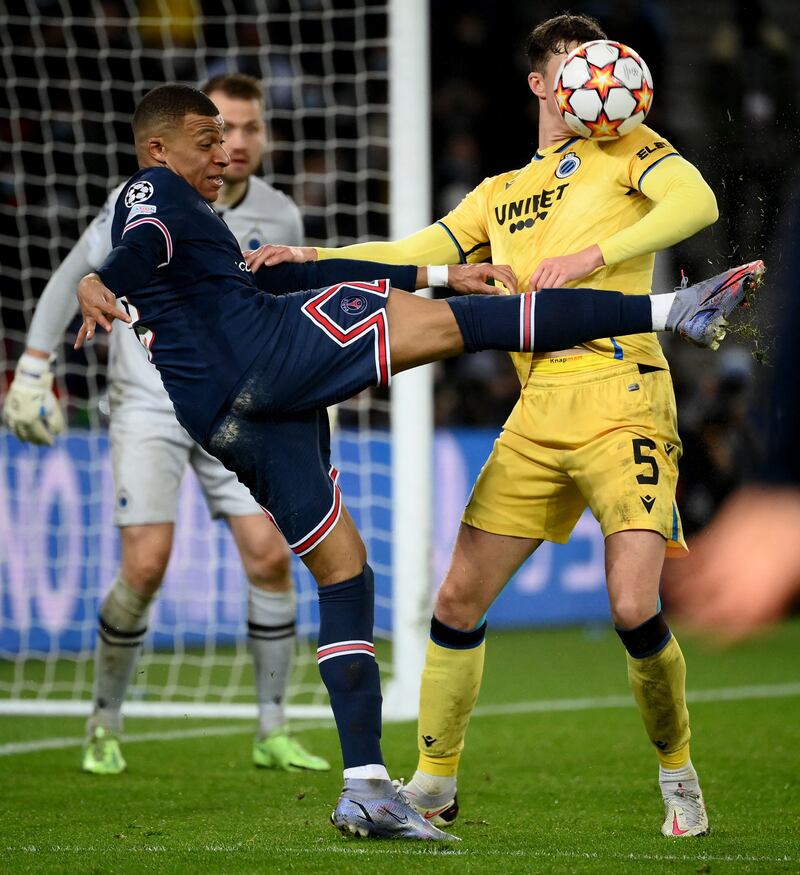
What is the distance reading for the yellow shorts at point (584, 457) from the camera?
163 inches

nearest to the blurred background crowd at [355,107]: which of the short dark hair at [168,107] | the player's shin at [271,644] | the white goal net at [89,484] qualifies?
the white goal net at [89,484]

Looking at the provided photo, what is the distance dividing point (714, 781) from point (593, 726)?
1372mm

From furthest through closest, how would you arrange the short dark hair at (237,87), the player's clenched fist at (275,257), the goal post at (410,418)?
the goal post at (410,418) → the short dark hair at (237,87) → the player's clenched fist at (275,257)

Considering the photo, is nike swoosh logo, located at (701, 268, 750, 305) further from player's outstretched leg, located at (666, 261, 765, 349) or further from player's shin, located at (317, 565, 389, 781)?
player's shin, located at (317, 565, 389, 781)

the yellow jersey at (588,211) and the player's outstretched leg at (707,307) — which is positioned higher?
the yellow jersey at (588,211)

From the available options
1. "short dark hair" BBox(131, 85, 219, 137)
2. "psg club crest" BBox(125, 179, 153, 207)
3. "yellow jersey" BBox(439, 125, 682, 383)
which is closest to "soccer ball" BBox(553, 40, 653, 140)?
"yellow jersey" BBox(439, 125, 682, 383)

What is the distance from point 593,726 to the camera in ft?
21.5

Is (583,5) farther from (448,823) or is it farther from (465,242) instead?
(448,823)

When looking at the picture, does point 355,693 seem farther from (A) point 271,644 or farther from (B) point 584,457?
(A) point 271,644

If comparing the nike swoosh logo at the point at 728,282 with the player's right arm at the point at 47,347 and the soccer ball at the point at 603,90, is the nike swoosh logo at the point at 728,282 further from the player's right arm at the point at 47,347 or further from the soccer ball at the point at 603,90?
the player's right arm at the point at 47,347

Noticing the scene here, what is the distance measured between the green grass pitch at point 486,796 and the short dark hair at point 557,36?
7.60ft

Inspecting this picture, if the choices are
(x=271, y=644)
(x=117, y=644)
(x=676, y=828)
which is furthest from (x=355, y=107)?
(x=676, y=828)

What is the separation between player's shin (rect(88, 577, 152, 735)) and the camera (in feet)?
18.6

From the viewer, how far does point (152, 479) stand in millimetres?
5711
